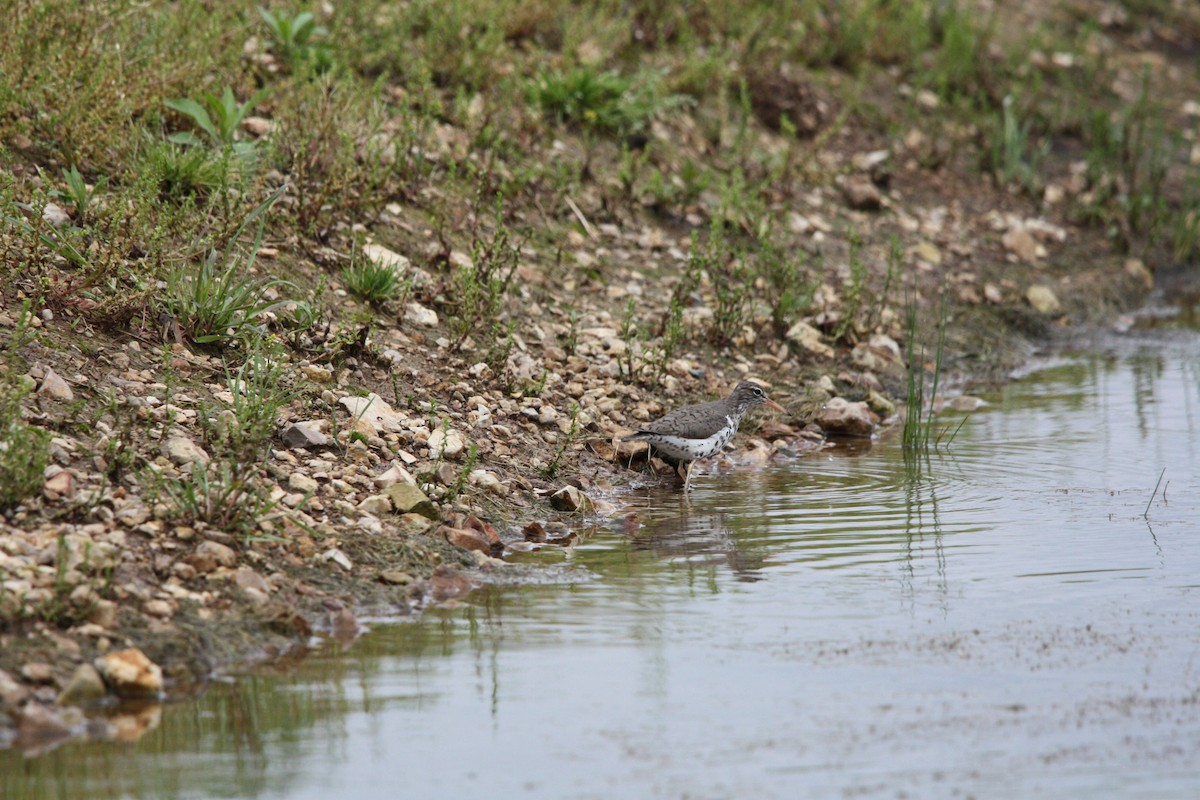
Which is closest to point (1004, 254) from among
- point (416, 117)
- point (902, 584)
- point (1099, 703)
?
point (416, 117)

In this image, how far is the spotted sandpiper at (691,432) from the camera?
299 inches

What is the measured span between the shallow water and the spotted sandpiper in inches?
12.1

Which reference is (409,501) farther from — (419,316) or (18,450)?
(419,316)

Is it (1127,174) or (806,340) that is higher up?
(1127,174)

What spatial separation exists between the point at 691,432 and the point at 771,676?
106 inches

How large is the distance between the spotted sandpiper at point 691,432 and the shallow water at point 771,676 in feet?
1.01

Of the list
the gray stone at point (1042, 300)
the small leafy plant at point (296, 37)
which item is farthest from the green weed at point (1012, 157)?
the small leafy plant at point (296, 37)

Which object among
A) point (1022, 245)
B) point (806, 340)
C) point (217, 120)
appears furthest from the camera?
point (1022, 245)

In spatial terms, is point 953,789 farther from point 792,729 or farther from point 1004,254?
point 1004,254

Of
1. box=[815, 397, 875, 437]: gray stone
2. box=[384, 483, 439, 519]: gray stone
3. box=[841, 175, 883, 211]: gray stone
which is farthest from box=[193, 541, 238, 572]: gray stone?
box=[841, 175, 883, 211]: gray stone

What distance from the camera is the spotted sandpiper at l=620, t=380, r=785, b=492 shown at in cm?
759

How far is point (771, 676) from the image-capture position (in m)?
5.04

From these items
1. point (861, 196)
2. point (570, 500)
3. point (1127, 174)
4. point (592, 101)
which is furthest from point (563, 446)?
point (1127, 174)

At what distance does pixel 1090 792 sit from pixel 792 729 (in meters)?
0.95
